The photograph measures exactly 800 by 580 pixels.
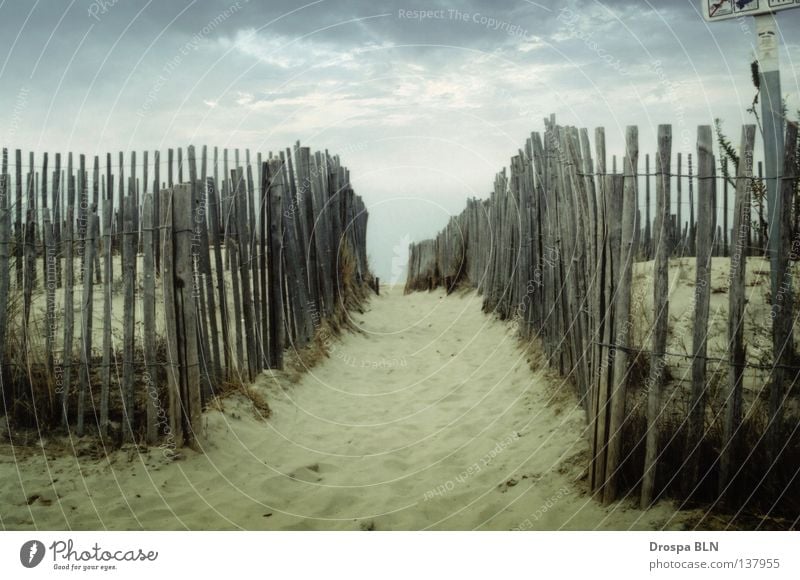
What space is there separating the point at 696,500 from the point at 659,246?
1.28m

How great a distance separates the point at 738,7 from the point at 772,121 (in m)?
0.88

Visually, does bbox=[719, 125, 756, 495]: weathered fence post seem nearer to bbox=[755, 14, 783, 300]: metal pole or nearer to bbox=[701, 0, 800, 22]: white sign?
bbox=[755, 14, 783, 300]: metal pole

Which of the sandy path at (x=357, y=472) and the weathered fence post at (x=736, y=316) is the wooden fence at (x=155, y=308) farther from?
the weathered fence post at (x=736, y=316)

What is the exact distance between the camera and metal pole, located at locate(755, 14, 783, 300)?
310 centimetres

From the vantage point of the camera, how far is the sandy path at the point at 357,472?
345 cm

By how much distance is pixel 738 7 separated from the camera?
3.59 m

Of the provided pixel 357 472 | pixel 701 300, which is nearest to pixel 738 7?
pixel 701 300

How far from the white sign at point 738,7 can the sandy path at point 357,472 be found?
8.63ft

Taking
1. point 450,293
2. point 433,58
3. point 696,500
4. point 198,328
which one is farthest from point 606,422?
point 450,293

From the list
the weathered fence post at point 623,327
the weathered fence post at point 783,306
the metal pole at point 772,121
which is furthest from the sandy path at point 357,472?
the metal pole at point 772,121

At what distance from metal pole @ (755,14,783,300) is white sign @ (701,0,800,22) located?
43 mm

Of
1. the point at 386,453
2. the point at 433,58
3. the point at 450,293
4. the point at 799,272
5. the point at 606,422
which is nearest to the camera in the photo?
the point at 606,422

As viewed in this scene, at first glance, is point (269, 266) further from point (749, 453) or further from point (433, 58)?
point (749, 453)

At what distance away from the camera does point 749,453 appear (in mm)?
3090
